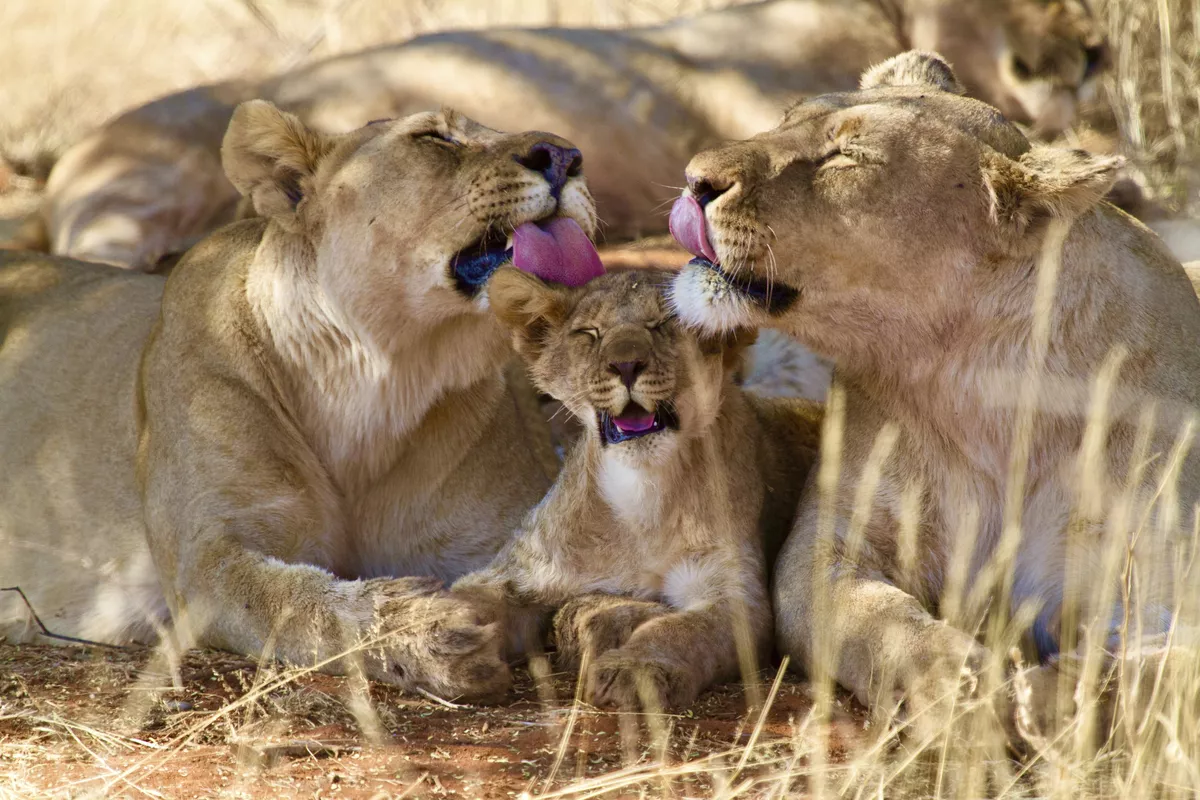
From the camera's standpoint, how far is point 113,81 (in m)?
8.78

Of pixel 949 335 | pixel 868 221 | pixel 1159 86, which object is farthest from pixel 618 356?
pixel 1159 86

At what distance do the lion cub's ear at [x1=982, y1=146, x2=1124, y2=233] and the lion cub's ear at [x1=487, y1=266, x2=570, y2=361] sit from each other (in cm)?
102

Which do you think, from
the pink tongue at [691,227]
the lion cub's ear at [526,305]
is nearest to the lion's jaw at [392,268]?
the lion cub's ear at [526,305]

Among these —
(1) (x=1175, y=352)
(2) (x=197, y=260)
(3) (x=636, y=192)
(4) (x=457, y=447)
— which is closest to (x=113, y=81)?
(3) (x=636, y=192)

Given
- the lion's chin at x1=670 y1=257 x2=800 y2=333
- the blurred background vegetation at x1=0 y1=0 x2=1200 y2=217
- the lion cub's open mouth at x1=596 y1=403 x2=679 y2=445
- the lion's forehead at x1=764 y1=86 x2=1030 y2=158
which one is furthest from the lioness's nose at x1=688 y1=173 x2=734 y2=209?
the blurred background vegetation at x1=0 y1=0 x2=1200 y2=217

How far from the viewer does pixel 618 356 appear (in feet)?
11.4

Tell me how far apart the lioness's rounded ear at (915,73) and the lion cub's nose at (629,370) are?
1142 millimetres

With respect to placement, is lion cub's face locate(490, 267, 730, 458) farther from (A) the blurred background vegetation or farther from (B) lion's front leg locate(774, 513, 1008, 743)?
(A) the blurred background vegetation

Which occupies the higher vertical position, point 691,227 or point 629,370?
point 691,227

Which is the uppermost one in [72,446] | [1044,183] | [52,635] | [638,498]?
[1044,183]

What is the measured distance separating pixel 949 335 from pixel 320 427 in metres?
1.67

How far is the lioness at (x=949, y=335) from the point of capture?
3.39m

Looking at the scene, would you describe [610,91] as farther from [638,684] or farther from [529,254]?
[638,684]

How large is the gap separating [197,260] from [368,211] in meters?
0.72
